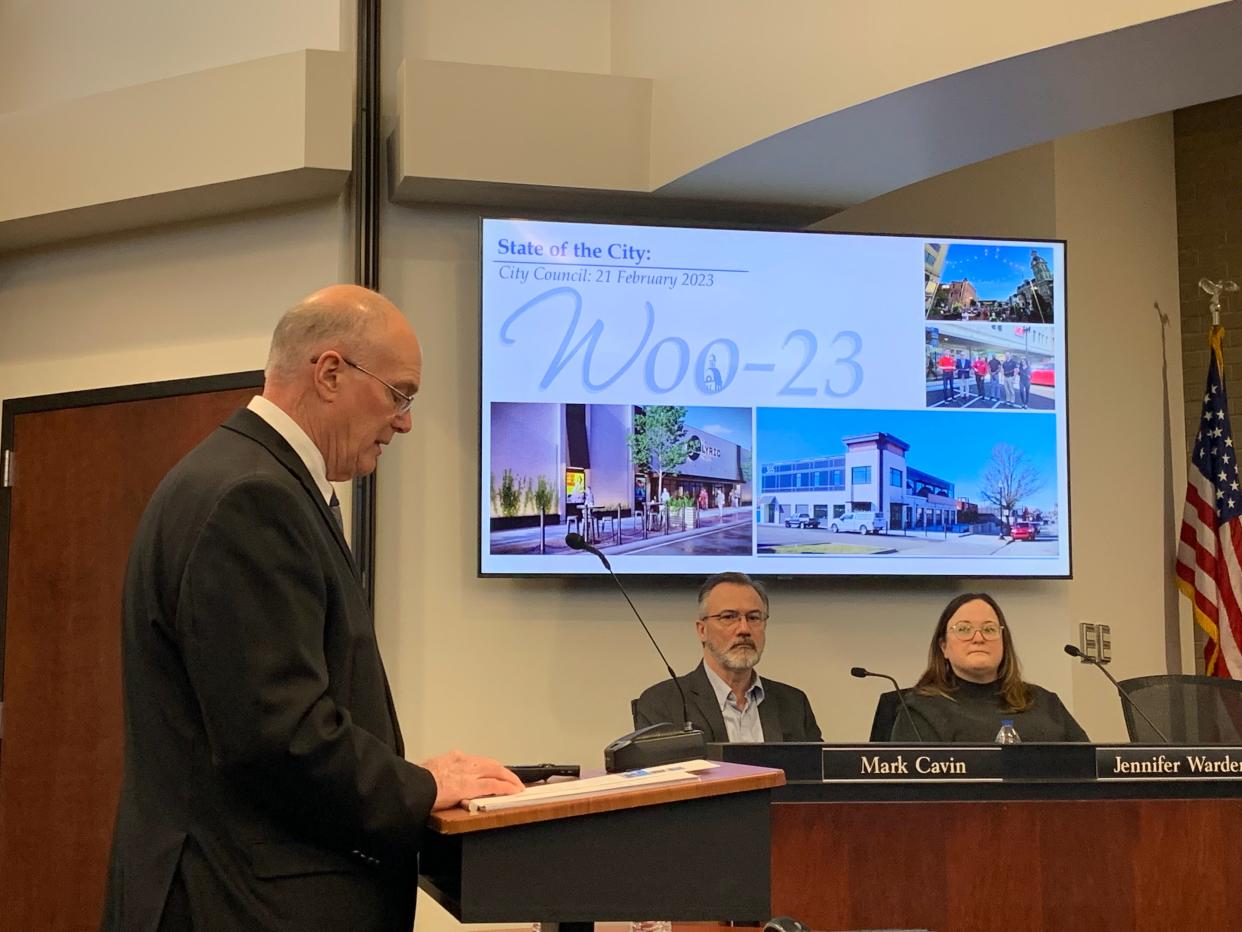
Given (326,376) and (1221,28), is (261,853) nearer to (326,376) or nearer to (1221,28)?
(326,376)

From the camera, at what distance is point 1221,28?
3.29 meters

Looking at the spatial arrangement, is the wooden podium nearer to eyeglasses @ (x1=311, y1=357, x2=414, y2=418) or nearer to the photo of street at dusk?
eyeglasses @ (x1=311, y1=357, x2=414, y2=418)

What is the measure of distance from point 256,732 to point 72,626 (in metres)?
3.45

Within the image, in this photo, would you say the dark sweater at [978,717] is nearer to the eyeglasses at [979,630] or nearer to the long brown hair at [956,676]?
the long brown hair at [956,676]

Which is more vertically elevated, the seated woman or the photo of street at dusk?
the photo of street at dusk

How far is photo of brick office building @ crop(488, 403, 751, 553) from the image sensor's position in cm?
441

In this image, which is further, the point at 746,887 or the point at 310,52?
the point at 310,52

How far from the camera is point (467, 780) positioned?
1.70m

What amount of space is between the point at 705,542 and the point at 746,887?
2.86m

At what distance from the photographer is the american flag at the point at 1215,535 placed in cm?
579

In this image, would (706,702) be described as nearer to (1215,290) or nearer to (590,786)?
(590,786)

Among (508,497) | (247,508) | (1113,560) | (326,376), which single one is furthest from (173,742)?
(1113,560)

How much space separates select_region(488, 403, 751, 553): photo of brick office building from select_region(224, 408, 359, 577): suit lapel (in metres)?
2.57

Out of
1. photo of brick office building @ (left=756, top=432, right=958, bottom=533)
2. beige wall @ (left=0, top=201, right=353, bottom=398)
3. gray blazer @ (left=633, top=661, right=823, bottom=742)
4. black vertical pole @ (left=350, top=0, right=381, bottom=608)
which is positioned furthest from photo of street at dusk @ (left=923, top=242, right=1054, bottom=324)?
beige wall @ (left=0, top=201, right=353, bottom=398)
